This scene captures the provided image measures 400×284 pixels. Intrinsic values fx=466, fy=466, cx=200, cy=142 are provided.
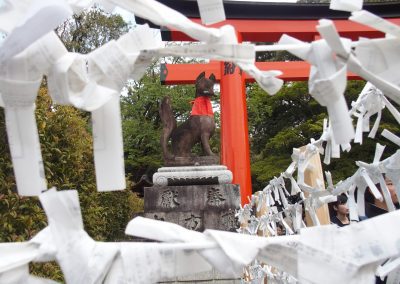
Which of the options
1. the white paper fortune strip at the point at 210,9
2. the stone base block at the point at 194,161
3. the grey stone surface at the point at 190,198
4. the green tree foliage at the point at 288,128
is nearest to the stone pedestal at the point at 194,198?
the grey stone surface at the point at 190,198

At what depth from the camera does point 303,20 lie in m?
7.28

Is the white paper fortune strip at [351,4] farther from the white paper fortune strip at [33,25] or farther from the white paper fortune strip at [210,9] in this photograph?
the white paper fortune strip at [33,25]

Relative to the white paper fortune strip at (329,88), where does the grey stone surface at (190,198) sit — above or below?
below

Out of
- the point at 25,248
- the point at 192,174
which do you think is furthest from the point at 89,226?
the point at 25,248

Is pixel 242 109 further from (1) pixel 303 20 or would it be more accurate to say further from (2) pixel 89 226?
(2) pixel 89 226

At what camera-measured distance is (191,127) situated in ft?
17.3

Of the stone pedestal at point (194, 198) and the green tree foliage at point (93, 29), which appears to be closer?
the stone pedestal at point (194, 198)

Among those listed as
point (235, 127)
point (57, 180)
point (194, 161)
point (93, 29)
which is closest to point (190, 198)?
point (194, 161)

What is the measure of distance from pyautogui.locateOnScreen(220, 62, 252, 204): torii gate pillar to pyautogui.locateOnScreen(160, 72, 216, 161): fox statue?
1.33 m

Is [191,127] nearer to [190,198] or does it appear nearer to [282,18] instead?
[190,198]

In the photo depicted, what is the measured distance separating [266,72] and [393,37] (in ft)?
0.35

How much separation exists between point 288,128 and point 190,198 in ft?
17.1

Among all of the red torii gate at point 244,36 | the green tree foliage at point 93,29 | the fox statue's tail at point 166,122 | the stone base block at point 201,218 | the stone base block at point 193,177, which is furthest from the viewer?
the green tree foliage at point 93,29

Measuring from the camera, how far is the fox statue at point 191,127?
202 inches
